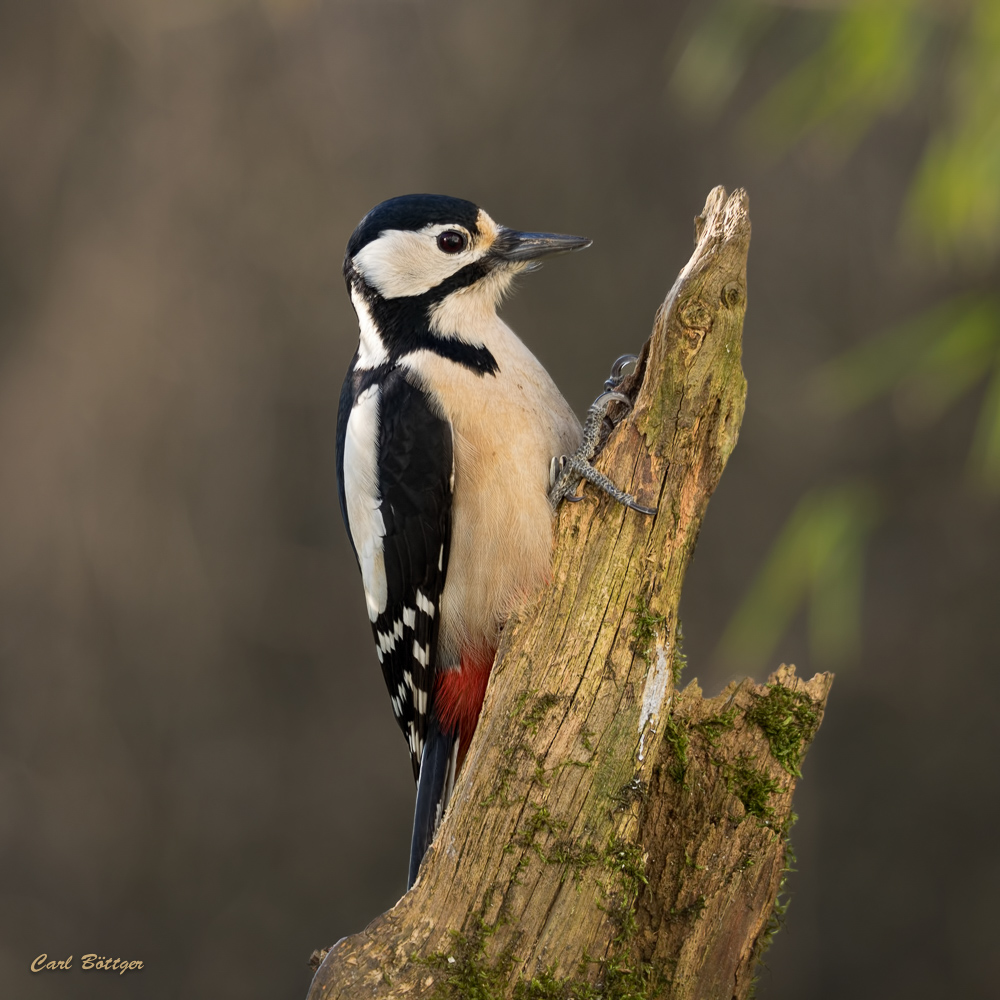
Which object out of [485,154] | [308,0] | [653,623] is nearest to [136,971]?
[653,623]

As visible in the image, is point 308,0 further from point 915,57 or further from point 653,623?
point 653,623

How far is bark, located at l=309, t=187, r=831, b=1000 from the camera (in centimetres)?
149

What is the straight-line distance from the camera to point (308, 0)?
356cm

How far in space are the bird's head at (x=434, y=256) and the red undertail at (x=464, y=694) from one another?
60cm

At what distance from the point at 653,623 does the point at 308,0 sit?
9.19 feet

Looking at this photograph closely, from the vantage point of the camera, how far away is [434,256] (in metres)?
2.00

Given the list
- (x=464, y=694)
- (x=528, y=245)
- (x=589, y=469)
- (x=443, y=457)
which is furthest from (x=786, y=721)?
(x=528, y=245)

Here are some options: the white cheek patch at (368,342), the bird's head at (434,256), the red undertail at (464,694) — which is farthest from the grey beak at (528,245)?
the red undertail at (464,694)

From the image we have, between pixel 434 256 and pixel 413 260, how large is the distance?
0.13ft

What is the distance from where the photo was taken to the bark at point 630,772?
149cm

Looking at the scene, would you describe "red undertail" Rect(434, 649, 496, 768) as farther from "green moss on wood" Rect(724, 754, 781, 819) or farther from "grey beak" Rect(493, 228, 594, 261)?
"grey beak" Rect(493, 228, 594, 261)

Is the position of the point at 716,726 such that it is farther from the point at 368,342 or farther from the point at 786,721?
the point at 368,342

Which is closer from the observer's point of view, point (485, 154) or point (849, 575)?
point (849, 575)

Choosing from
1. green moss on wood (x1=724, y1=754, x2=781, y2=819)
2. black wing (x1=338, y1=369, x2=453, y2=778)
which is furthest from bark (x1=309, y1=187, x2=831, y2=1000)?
black wing (x1=338, y1=369, x2=453, y2=778)
